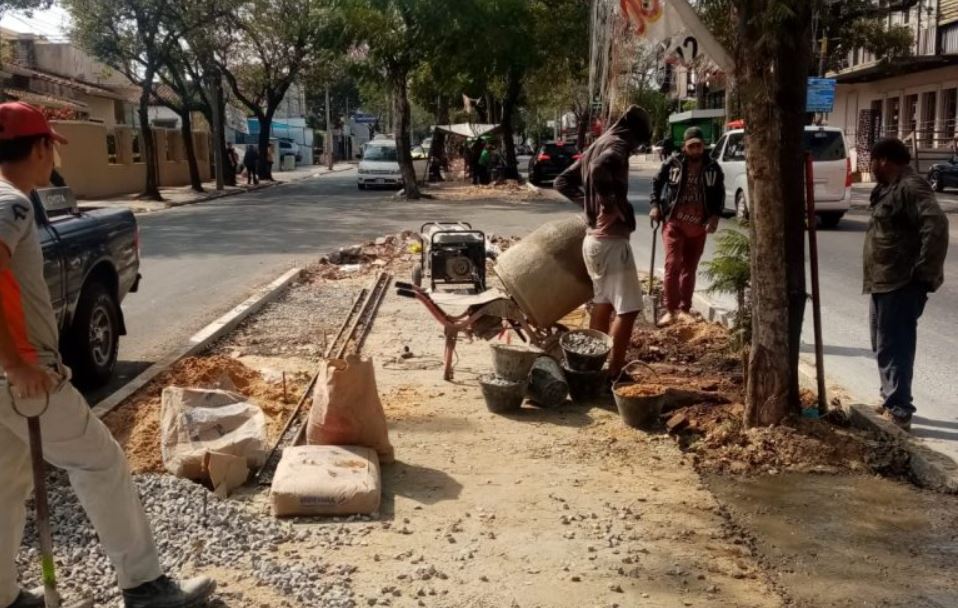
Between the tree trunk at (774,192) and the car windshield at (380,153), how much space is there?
30.2 m

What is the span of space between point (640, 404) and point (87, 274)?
395cm

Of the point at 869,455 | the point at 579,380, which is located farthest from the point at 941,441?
the point at 579,380

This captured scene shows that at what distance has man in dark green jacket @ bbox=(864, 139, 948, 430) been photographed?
19.1 ft

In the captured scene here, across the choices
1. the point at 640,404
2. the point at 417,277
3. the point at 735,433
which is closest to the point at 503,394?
the point at 640,404

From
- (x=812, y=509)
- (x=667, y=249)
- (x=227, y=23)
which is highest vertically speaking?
(x=227, y=23)

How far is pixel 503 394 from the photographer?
638cm

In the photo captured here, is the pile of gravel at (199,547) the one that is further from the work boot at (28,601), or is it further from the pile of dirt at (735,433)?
the pile of dirt at (735,433)

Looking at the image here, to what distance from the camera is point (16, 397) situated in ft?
10.8

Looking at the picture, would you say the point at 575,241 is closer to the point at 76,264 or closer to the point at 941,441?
the point at 941,441

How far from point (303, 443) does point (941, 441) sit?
12.2ft

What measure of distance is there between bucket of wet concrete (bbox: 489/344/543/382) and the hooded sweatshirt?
3.20 ft

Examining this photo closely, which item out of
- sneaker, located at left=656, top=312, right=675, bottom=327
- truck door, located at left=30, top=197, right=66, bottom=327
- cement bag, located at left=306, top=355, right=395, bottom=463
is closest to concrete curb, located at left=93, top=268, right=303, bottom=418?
truck door, located at left=30, top=197, right=66, bottom=327

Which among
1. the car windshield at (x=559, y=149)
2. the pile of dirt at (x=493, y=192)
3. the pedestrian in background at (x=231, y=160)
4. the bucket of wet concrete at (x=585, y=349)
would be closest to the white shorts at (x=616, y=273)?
the bucket of wet concrete at (x=585, y=349)

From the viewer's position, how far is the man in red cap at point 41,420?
321cm
